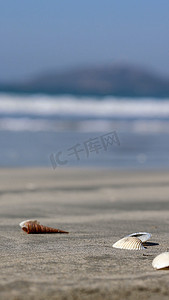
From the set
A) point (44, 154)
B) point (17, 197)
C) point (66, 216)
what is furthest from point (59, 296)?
point (44, 154)

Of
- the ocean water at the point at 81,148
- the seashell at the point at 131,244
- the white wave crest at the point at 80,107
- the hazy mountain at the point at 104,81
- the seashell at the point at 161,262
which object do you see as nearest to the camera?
the seashell at the point at 161,262

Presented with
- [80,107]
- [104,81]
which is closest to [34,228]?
[80,107]

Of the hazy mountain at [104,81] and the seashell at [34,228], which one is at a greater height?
the hazy mountain at [104,81]

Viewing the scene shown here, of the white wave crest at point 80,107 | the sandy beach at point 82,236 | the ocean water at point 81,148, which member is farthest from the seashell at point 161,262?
the white wave crest at point 80,107

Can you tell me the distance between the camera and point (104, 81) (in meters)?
46.0

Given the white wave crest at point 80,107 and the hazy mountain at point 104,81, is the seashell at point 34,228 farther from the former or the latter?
the hazy mountain at point 104,81

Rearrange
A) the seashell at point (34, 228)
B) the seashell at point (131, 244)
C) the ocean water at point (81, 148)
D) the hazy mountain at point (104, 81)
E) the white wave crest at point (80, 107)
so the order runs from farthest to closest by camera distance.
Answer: the hazy mountain at point (104, 81) → the white wave crest at point (80, 107) → the ocean water at point (81, 148) → the seashell at point (34, 228) → the seashell at point (131, 244)

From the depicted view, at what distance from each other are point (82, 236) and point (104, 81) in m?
43.4

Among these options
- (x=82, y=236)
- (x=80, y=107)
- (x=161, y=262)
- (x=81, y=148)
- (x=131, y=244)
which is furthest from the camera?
(x=80, y=107)

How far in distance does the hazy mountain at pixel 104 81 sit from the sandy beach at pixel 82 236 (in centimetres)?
3215

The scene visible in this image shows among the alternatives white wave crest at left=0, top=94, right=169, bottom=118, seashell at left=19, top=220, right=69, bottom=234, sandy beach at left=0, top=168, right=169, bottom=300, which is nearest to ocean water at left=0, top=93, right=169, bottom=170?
sandy beach at left=0, top=168, right=169, bottom=300

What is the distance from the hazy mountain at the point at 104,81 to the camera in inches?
A: 1599

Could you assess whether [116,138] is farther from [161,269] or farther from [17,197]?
[161,269]

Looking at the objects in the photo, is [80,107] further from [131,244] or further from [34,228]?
[131,244]
